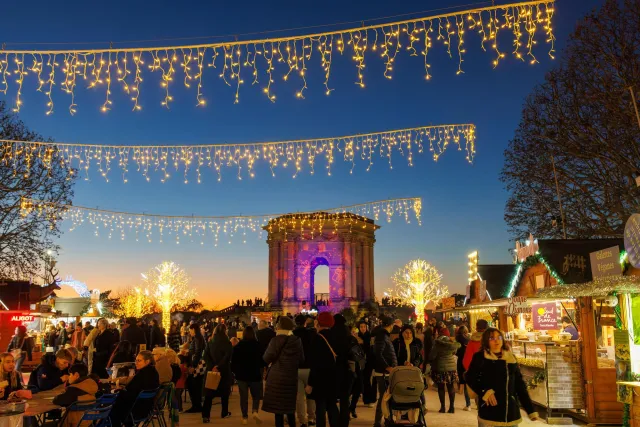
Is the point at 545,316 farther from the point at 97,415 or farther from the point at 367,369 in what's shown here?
the point at 97,415

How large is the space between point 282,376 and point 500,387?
3.40 meters

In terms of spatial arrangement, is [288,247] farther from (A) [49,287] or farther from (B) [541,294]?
(B) [541,294]

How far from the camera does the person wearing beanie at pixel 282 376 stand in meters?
7.89

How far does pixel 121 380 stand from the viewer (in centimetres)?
853

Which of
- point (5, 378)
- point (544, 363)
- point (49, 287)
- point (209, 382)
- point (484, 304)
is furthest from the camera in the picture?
point (49, 287)

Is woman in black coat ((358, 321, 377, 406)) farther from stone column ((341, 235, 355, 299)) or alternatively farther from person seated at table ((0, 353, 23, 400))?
stone column ((341, 235, 355, 299))

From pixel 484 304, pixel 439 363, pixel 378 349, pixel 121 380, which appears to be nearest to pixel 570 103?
pixel 484 304

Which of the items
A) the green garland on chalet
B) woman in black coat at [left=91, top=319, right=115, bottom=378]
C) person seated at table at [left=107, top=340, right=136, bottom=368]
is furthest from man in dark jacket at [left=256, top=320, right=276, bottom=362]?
the green garland on chalet

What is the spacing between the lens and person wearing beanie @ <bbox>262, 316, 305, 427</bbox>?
7895 millimetres

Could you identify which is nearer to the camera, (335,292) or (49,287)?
(49,287)

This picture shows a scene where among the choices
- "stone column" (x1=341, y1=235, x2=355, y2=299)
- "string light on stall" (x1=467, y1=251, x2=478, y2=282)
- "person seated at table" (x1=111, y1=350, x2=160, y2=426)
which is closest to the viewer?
"person seated at table" (x1=111, y1=350, x2=160, y2=426)

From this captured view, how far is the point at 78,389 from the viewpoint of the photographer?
6.69 metres

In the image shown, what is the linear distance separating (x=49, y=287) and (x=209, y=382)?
76.3 feet

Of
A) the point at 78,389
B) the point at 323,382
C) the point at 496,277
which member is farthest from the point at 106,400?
the point at 496,277
